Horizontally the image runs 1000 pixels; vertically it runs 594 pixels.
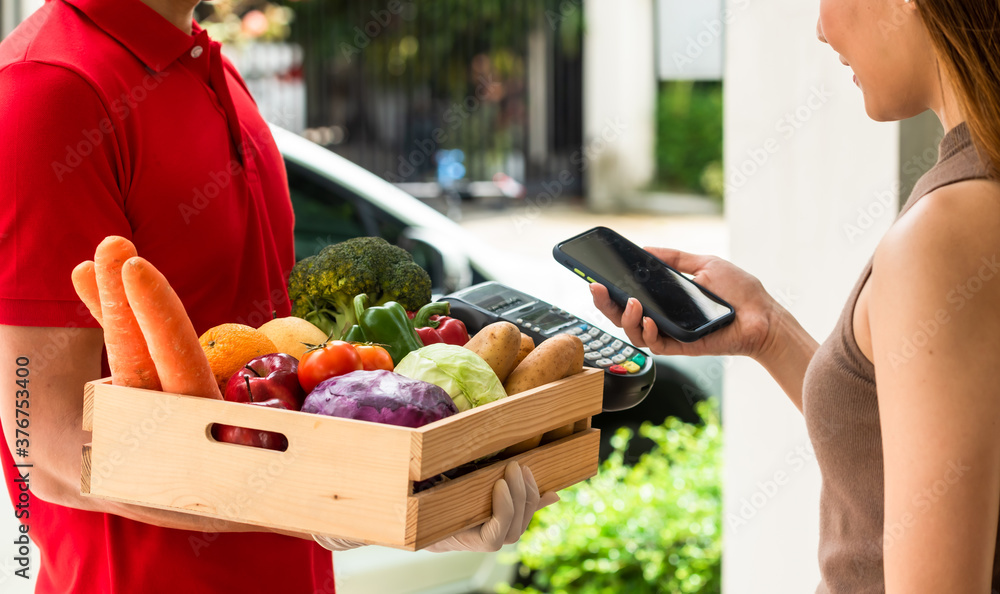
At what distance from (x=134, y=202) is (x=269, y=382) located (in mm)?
401

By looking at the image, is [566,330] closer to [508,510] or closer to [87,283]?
[508,510]

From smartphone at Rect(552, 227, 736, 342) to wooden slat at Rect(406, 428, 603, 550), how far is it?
359mm

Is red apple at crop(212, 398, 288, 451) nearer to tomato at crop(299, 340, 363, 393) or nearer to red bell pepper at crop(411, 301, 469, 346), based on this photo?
tomato at crop(299, 340, 363, 393)

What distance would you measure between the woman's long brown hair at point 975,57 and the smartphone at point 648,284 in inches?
27.9

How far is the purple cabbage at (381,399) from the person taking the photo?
1169mm

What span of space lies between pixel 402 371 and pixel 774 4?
6.57 feet

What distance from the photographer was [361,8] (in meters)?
12.9

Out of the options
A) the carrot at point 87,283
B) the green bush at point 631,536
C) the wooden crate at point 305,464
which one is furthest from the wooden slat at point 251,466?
the green bush at point 631,536

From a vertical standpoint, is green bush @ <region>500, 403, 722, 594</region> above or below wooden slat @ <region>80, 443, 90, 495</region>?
below

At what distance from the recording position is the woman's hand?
1770 mm

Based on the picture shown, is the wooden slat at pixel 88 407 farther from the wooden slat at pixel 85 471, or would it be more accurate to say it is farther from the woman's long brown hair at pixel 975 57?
the woman's long brown hair at pixel 975 57

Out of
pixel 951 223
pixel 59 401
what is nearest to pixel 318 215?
pixel 59 401

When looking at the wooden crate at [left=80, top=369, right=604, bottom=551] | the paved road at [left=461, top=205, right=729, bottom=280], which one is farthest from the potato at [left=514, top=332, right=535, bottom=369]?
the paved road at [left=461, top=205, right=729, bottom=280]

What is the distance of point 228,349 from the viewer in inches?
53.2
